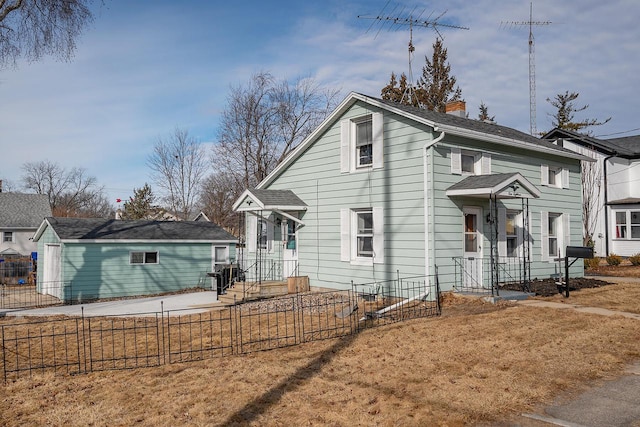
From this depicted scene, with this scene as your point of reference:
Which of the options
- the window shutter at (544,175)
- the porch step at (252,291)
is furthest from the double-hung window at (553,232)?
the porch step at (252,291)

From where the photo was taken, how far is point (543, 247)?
53.4ft

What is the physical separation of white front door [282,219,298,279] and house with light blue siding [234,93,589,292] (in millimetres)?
39

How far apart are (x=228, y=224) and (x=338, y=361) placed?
43625 millimetres

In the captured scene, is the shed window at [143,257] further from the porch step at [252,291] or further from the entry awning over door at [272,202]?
the porch step at [252,291]

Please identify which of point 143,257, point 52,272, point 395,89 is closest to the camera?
point 143,257

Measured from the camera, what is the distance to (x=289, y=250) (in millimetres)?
17594

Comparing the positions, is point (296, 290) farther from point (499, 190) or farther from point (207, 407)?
point (207, 407)

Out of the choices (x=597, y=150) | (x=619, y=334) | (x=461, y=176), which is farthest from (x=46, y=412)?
(x=597, y=150)

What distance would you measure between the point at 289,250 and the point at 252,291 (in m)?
2.77

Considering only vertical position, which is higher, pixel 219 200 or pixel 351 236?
pixel 219 200

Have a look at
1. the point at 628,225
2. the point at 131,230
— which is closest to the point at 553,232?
the point at 628,225

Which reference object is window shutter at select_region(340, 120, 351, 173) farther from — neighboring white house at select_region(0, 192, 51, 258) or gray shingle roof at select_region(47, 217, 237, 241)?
neighboring white house at select_region(0, 192, 51, 258)

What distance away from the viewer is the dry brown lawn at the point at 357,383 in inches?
208

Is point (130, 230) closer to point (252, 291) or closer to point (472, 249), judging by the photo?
point (252, 291)
